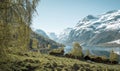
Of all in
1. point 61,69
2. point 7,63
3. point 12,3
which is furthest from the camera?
point 61,69

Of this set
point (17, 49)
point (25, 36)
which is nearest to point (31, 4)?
point (25, 36)

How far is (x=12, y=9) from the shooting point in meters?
11.7

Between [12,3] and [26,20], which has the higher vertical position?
[12,3]

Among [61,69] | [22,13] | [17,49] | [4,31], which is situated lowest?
[61,69]

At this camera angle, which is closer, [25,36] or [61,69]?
[25,36]

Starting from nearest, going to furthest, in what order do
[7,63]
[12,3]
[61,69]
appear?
[12,3]
[7,63]
[61,69]

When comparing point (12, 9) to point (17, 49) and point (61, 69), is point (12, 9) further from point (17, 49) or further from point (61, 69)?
point (61, 69)

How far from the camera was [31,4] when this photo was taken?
469 inches

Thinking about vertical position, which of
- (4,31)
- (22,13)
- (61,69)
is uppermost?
(22,13)

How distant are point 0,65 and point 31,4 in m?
3.38

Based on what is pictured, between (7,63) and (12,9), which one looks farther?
(7,63)

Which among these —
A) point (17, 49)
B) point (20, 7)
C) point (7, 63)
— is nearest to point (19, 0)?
point (20, 7)

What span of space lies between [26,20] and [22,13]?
378 millimetres

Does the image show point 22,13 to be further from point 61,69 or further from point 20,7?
point 61,69
